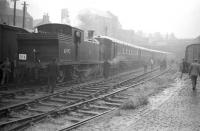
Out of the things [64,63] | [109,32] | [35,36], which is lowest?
[64,63]

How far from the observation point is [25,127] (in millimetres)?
5613

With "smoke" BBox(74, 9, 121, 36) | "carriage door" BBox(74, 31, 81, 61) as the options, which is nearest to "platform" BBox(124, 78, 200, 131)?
"carriage door" BBox(74, 31, 81, 61)

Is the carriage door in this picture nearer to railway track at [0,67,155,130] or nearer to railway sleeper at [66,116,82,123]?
railway track at [0,67,155,130]

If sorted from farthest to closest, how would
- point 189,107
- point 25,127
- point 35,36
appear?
point 35,36
point 189,107
point 25,127

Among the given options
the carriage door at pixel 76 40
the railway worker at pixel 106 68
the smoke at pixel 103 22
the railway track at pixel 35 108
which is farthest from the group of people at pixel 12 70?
the smoke at pixel 103 22

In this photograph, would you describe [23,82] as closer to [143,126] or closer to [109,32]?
[143,126]

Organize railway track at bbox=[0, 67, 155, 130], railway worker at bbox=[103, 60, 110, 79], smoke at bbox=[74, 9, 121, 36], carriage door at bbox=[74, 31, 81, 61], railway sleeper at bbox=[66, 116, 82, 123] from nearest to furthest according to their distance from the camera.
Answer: railway track at bbox=[0, 67, 155, 130]
railway sleeper at bbox=[66, 116, 82, 123]
carriage door at bbox=[74, 31, 81, 61]
railway worker at bbox=[103, 60, 110, 79]
smoke at bbox=[74, 9, 121, 36]

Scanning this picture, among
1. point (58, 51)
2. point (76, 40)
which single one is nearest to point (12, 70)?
point (58, 51)

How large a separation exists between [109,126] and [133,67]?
23.8 metres

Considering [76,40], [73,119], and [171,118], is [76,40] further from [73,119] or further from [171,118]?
[171,118]

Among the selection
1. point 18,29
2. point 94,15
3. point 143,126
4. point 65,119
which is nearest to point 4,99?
point 65,119

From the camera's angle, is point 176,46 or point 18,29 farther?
point 176,46

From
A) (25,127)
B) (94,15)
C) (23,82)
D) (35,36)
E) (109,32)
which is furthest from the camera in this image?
(109,32)

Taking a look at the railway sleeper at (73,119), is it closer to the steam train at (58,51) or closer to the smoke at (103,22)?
the steam train at (58,51)
